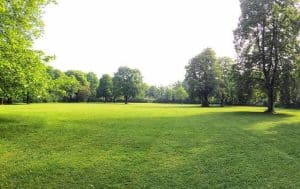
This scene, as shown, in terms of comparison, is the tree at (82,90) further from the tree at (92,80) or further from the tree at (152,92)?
the tree at (152,92)

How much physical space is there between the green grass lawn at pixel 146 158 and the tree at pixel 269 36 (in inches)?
826

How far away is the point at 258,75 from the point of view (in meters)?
42.4

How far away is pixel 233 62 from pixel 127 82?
66046 millimetres

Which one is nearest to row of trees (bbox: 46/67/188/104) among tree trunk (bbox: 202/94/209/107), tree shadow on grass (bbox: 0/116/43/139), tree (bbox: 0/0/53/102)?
tree trunk (bbox: 202/94/209/107)

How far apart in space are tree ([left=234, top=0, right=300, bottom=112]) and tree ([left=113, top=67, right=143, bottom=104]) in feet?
238

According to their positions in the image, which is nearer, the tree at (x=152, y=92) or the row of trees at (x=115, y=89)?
the row of trees at (x=115, y=89)

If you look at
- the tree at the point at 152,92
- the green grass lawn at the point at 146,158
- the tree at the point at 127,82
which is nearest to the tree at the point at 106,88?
the tree at the point at 127,82

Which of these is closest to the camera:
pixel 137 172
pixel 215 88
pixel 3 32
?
pixel 137 172

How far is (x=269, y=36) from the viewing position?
4081 centimetres

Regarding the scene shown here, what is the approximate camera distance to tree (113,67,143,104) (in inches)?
4466

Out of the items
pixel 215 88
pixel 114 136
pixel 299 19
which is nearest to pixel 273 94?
pixel 299 19

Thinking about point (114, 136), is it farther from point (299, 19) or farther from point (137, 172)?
point (299, 19)

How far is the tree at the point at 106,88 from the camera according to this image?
5098 inches

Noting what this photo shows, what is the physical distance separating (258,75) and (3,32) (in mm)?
33150
